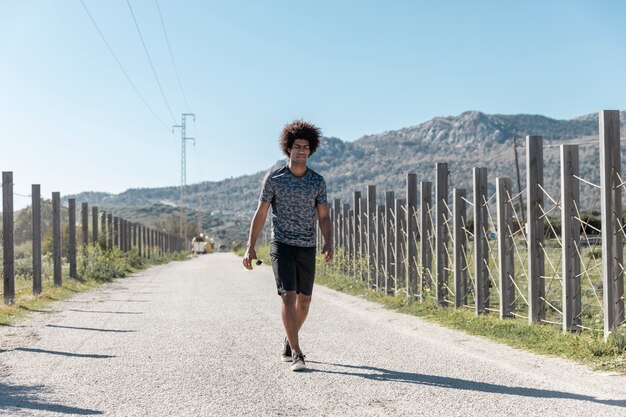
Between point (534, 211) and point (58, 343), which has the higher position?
point (534, 211)

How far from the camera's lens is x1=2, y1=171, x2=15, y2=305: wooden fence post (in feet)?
48.3

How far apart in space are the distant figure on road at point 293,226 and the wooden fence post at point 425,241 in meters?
6.71

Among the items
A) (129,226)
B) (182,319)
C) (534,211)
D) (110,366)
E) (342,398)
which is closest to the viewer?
(342,398)

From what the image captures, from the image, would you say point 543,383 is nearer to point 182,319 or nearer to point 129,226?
point 182,319

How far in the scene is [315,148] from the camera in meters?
8.24

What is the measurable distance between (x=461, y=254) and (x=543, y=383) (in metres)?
6.25

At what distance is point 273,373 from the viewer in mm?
7168

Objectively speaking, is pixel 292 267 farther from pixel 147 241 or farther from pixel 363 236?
pixel 147 241

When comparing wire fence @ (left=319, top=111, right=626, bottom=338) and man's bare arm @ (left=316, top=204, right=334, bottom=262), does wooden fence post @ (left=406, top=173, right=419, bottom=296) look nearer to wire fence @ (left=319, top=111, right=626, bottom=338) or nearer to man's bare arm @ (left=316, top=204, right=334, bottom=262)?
wire fence @ (left=319, top=111, right=626, bottom=338)

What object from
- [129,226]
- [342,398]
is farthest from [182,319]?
[129,226]

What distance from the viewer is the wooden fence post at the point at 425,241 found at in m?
14.4

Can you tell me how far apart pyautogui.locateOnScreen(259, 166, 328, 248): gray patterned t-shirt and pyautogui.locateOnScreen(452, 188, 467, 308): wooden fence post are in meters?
5.30

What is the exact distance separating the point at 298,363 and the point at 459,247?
604 centimetres

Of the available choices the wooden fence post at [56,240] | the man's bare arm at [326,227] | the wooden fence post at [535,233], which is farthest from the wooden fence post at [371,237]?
the man's bare arm at [326,227]
